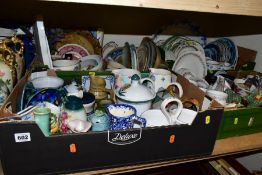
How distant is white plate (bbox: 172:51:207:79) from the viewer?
954mm

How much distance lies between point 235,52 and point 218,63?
3.8 inches

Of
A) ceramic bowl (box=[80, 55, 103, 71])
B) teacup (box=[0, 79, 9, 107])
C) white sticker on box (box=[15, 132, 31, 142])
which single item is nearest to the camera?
white sticker on box (box=[15, 132, 31, 142])

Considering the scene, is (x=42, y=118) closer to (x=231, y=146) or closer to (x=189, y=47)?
(x=231, y=146)

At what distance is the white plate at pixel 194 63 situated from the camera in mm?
954

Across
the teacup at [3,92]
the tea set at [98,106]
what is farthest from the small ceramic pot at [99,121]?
the teacup at [3,92]

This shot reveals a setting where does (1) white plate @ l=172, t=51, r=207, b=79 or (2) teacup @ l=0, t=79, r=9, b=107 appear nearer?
(2) teacup @ l=0, t=79, r=9, b=107

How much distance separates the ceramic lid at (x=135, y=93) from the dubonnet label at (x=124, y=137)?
→ 0.12 m

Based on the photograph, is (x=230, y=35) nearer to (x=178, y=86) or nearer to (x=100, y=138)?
(x=178, y=86)

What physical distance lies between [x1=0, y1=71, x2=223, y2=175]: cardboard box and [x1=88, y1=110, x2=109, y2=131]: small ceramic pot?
0.22 feet

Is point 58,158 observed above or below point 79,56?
below

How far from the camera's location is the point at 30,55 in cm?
87

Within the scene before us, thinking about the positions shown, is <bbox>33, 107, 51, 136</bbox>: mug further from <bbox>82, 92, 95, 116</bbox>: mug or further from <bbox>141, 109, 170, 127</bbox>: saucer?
<bbox>141, 109, 170, 127</bbox>: saucer

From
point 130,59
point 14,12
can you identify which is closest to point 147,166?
point 130,59

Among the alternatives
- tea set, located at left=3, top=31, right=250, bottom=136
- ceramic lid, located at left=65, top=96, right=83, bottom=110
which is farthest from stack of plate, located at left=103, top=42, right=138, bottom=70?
ceramic lid, located at left=65, top=96, right=83, bottom=110
